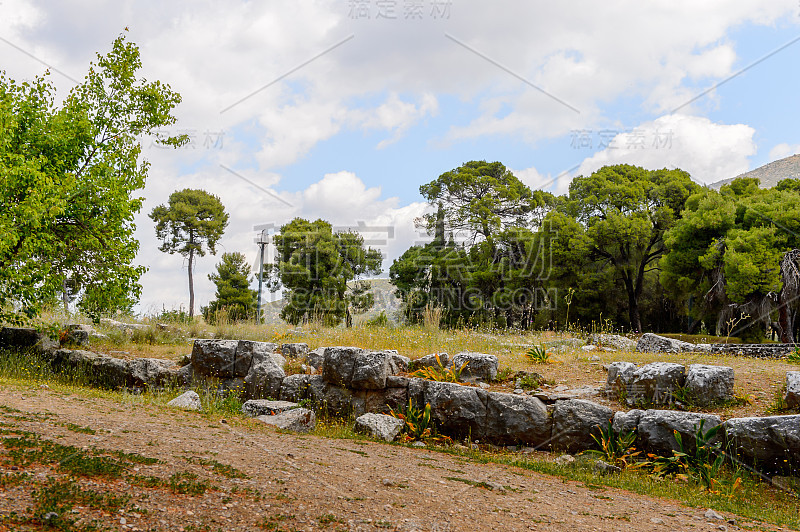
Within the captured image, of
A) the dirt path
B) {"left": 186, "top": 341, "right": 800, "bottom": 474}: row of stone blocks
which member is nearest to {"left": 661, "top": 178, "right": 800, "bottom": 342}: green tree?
{"left": 186, "top": 341, "right": 800, "bottom": 474}: row of stone blocks

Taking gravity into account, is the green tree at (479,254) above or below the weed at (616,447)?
above

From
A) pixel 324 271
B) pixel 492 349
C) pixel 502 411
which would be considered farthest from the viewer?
pixel 324 271

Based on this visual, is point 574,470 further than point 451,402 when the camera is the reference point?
No

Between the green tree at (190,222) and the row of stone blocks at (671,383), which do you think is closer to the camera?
the row of stone blocks at (671,383)

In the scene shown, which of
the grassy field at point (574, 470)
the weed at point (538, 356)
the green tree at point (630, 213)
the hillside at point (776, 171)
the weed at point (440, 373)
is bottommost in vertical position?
the grassy field at point (574, 470)

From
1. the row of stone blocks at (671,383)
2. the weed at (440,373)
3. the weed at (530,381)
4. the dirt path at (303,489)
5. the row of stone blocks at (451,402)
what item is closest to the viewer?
the dirt path at (303,489)

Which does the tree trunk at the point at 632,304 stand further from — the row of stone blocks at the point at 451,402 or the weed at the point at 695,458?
the weed at the point at 695,458

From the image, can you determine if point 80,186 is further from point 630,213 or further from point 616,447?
point 630,213

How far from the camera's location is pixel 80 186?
10531 mm

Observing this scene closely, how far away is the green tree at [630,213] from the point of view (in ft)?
84.7

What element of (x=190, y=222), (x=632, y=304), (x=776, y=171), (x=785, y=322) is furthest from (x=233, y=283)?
(x=776, y=171)

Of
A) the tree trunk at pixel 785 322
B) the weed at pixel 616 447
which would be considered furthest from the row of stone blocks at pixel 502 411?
the tree trunk at pixel 785 322

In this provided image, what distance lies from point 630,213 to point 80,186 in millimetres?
24799

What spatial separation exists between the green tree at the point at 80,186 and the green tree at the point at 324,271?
19.0 metres
